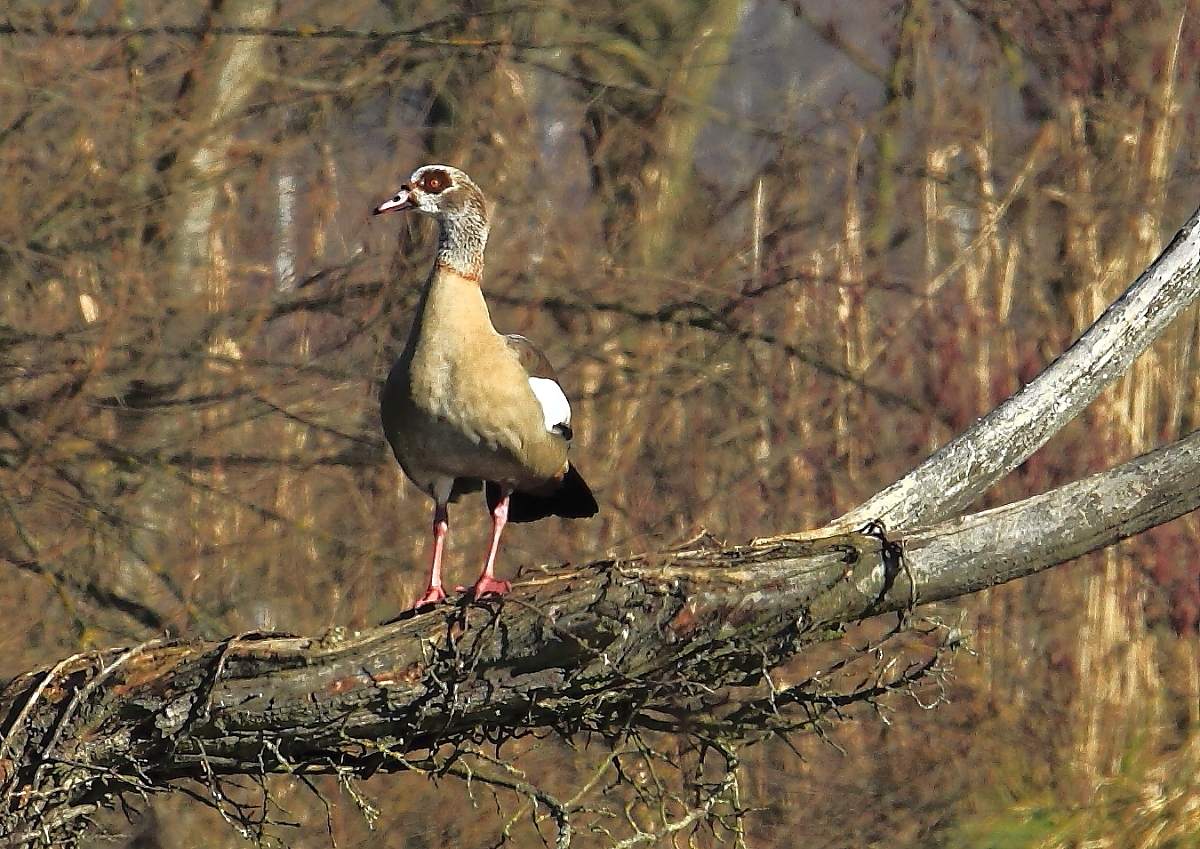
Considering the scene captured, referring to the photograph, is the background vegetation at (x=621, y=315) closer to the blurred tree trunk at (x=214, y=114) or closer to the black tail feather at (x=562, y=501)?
the blurred tree trunk at (x=214, y=114)

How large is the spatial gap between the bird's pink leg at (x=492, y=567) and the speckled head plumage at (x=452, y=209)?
72cm

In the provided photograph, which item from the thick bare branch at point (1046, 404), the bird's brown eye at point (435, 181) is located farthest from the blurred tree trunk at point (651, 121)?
the thick bare branch at point (1046, 404)

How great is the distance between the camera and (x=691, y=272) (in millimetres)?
9445

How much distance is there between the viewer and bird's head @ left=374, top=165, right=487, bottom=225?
5098 mm

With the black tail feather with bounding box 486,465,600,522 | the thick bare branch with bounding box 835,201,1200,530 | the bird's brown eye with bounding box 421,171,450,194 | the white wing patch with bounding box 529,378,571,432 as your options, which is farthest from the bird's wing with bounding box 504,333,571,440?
the thick bare branch with bounding box 835,201,1200,530

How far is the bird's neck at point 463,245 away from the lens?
494 centimetres

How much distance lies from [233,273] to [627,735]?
504 cm

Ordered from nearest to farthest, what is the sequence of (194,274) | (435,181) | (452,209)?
(452,209) → (435,181) → (194,274)

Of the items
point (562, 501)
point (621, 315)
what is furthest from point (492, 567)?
point (621, 315)

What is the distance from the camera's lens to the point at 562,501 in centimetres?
538

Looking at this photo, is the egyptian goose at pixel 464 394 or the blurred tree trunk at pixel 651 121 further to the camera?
the blurred tree trunk at pixel 651 121

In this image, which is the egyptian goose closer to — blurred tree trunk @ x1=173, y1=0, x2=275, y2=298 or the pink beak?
the pink beak

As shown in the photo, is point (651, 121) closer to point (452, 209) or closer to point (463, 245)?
point (452, 209)

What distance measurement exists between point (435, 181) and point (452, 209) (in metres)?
0.16
